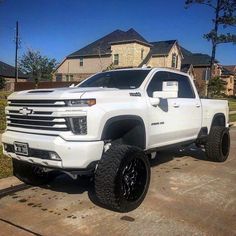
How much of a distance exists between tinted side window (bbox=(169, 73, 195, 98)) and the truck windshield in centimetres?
91

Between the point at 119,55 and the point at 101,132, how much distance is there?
144 ft

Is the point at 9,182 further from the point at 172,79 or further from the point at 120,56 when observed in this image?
the point at 120,56

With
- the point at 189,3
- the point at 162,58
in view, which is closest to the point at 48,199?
the point at 189,3

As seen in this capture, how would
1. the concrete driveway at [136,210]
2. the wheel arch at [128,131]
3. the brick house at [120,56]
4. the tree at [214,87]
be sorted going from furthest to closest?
the brick house at [120,56], the tree at [214,87], the wheel arch at [128,131], the concrete driveway at [136,210]

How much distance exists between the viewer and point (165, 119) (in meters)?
6.34

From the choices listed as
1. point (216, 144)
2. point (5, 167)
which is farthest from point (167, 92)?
point (5, 167)

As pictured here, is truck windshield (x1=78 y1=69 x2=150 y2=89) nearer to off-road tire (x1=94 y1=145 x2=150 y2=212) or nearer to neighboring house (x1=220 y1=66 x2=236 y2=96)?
off-road tire (x1=94 y1=145 x2=150 y2=212)

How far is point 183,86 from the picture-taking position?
7531mm

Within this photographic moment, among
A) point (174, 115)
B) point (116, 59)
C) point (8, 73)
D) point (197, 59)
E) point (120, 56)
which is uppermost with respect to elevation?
point (197, 59)

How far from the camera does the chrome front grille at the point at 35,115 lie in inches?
193

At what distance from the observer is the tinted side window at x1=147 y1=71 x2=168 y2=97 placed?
6253mm

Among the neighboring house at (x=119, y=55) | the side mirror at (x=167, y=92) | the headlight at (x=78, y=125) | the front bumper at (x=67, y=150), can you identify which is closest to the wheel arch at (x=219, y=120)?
the side mirror at (x=167, y=92)

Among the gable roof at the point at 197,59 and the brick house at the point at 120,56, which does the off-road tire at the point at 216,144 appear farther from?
the gable roof at the point at 197,59

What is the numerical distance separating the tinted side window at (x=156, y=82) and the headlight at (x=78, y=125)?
165 centimetres
